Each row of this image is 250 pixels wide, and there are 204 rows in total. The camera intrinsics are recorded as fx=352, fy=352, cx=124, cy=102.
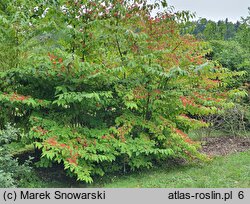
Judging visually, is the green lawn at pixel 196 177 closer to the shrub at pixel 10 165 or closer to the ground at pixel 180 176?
the ground at pixel 180 176

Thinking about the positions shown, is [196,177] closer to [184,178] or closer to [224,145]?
→ [184,178]

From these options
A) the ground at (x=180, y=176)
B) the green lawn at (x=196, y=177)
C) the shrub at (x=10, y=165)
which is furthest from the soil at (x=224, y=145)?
the shrub at (x=10, y=165)

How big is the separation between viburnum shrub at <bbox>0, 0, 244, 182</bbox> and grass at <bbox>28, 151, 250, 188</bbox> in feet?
0.80

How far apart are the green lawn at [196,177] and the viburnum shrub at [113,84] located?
279 millimetres

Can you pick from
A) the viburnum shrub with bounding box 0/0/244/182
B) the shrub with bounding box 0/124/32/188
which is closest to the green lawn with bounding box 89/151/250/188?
the viburnum shrub with bounding box 0/0/244/182

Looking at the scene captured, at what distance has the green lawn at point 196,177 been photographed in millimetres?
5738

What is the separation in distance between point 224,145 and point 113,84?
3.93 metres

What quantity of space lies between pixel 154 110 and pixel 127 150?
51.7 inches

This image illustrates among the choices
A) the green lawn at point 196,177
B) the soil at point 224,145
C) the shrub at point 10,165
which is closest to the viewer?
the shrub at point 10,165

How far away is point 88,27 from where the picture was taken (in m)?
6.70

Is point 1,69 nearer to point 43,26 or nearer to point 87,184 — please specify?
point 43,26

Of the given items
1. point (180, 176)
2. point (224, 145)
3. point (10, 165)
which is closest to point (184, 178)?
point (180, 176)

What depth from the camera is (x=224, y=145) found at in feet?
30.0

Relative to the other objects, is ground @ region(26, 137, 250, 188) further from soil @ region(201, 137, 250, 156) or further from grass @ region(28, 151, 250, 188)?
soil @ region(201, 137, 250, 156)
